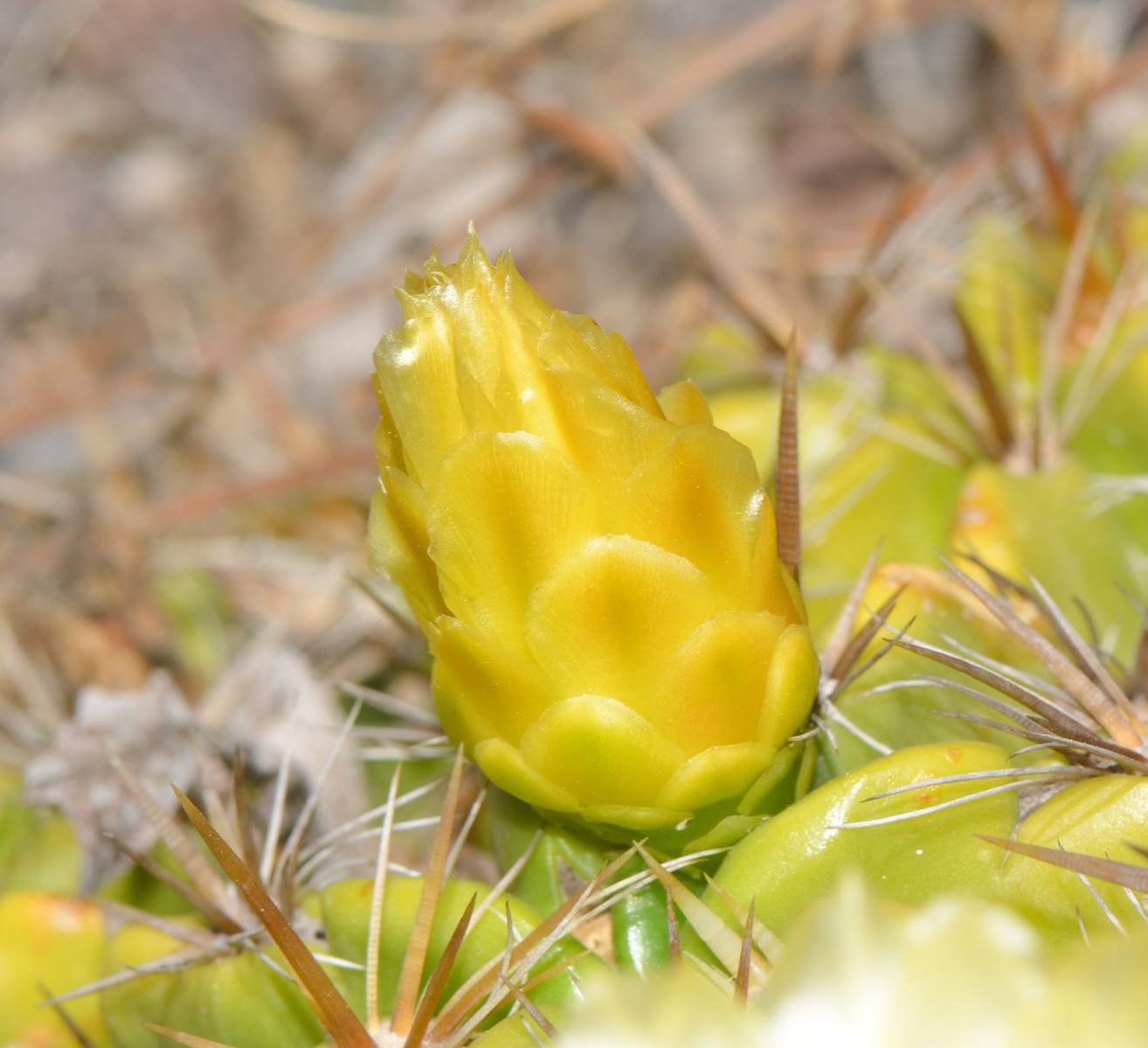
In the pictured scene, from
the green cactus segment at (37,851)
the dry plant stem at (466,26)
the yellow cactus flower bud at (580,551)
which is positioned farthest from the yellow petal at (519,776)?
the dry plant stem at (466,26)

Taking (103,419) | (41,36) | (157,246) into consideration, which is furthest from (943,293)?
(41,36)

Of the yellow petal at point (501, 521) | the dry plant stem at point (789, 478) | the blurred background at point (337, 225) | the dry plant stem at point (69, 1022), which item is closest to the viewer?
the yellow petal at point (501, 521)

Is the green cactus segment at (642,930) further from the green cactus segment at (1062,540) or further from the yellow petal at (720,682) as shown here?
the green cactus segment at (1062,540)

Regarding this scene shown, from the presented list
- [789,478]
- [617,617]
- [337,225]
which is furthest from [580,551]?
[337,225]

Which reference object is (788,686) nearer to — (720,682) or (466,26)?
(720,682)

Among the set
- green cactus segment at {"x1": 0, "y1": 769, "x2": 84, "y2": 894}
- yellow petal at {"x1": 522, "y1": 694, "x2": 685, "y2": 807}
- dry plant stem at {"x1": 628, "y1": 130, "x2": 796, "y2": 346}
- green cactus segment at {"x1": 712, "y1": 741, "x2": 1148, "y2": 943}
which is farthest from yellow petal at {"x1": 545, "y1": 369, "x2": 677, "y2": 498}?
green cactus segment at {"x1": 0, "y1": 769, "x2": 84, "y2": 894}

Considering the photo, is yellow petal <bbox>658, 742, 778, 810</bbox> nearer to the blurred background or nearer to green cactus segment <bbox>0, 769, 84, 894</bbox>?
the blurred background

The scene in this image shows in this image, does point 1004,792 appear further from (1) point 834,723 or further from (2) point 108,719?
(2) point 108,719
